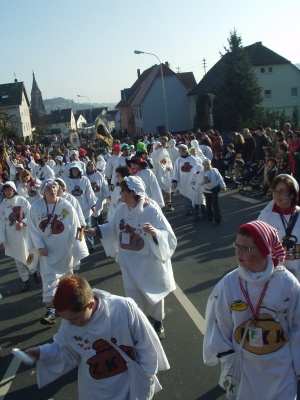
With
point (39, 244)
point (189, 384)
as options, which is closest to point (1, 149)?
point (39, 244)

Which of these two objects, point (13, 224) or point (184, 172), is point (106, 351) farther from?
point (184, 172)

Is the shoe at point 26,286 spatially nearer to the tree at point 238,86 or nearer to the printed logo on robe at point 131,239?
the printed logo on robe at point 131,239

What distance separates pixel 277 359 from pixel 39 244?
13.6 feet

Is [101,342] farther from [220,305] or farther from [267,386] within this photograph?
[267,386]

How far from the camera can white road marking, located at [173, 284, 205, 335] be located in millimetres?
5856

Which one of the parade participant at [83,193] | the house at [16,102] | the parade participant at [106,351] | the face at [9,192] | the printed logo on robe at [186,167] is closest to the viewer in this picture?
the parade participant at [106,351]

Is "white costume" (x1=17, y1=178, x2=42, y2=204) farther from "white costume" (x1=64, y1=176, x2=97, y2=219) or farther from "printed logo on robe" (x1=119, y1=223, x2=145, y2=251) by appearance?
"printed logo on robe" (x1=119, y1=223, x2=145, y2=251)

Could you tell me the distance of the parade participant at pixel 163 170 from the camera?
14164 millimetres

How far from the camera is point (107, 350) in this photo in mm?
3137

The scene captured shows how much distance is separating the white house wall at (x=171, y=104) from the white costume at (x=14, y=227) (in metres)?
50.9

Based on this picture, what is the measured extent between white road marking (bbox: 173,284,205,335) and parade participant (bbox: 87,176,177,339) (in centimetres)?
72

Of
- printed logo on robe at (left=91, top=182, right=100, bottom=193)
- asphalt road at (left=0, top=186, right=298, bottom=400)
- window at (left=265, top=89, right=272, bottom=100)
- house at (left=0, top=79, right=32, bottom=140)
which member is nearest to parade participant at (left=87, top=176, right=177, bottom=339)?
asphalt road at (left=0, top=186, right=298, bottom=400)

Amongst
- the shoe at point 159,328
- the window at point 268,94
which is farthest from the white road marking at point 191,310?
the window at point 268,94

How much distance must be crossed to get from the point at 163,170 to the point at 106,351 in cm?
1154
